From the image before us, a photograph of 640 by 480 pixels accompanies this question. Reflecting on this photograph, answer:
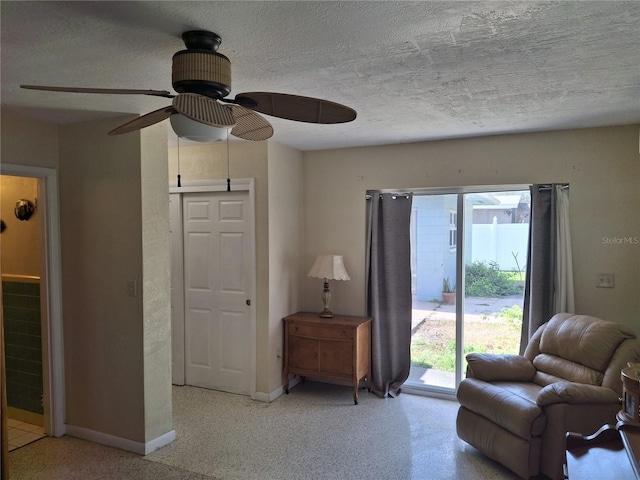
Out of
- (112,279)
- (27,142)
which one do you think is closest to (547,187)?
(112,279)

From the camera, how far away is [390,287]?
4.33 m

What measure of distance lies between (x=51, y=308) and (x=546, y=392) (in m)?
3.51

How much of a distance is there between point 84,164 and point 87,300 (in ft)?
3.31

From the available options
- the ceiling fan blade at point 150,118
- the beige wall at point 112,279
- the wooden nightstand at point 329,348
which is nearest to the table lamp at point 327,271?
the wooden nightstand at point 329,348

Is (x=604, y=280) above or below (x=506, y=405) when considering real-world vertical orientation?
above

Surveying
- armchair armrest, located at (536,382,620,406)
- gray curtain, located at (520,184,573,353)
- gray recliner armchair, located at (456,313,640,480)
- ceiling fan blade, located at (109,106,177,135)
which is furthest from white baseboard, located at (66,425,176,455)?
gray curtain, located at (520,184,573,353)

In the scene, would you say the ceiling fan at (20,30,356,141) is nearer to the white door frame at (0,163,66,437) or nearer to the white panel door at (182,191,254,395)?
the white door frame at (0,163,66,437)

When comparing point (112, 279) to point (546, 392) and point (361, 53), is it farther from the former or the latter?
point (546, 392)

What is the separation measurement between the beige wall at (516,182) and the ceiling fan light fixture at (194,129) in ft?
9.28

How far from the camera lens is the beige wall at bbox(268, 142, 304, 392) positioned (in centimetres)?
415

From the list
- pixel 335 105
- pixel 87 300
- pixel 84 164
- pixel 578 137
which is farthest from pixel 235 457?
pixel 578 137

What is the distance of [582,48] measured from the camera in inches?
79.1

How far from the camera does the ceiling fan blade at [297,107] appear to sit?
1.64 metres

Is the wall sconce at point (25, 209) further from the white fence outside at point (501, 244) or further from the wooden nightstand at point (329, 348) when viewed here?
the white fence outside at point (501, 244)
